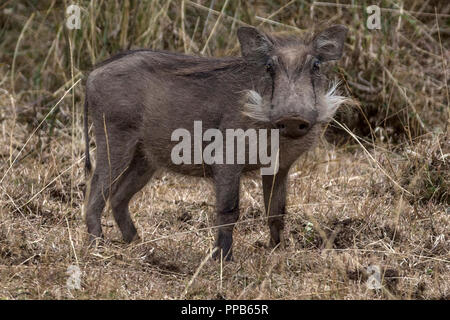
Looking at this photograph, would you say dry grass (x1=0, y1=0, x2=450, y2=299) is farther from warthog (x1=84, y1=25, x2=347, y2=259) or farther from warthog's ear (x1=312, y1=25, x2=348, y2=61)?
warthog's ear (x1=312, y1=25, x2=348, y2=61)

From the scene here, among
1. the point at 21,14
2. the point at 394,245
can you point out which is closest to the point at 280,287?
the point at 394,245

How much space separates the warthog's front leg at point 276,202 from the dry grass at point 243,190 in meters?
0.06

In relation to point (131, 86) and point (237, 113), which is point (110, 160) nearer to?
point (131, 86)

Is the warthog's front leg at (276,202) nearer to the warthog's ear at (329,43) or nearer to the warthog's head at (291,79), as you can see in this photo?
the warthog's head at (291,79)

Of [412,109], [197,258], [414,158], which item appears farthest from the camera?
[412,109]

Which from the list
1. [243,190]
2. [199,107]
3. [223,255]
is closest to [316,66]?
[199,107]

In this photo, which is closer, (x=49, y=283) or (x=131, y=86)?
(x=49, y=283)

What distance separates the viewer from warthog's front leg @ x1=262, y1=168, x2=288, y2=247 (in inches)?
164

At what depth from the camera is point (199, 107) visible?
13.5 feet

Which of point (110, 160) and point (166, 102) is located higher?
point (166, 102)

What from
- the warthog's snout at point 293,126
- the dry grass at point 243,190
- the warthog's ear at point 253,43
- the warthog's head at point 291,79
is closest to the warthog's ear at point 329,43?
the warthog's head at point 291,79

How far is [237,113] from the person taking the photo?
402cm

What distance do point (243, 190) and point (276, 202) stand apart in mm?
781

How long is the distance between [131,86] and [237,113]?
55cm
